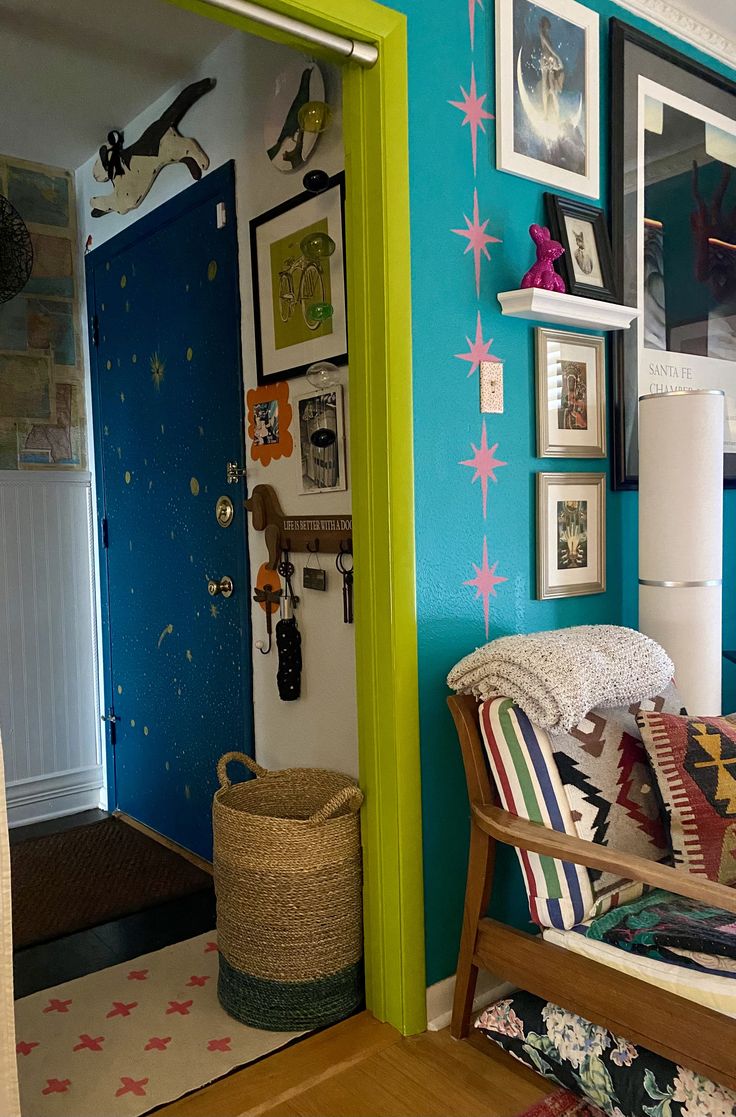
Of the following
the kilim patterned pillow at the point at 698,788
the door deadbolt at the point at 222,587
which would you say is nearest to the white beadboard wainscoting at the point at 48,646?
the door deadbolt at the point at 222,587

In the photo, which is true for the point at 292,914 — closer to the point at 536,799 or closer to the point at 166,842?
the point at 536,799

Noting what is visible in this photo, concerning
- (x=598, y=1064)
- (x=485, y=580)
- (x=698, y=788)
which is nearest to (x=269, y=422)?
(x=485, y=580)

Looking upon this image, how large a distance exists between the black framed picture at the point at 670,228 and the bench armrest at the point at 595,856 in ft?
3.63

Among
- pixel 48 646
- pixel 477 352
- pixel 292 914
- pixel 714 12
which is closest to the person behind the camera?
pixel 292 914

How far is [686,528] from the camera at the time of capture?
7.73ft

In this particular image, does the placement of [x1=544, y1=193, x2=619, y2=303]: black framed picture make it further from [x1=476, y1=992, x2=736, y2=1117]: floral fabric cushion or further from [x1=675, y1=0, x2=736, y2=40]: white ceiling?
[x1=476, y1=992, x2=736, y2=1117]: floral fabric cushion

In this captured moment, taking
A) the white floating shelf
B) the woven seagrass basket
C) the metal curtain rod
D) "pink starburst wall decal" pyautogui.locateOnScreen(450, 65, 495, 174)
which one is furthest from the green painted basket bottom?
the metal curtain rod

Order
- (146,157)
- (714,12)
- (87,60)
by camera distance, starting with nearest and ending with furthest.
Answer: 1. (714,12)
2. (87,60)
3. (146,157)

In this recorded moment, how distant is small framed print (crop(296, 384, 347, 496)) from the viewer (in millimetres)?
2365

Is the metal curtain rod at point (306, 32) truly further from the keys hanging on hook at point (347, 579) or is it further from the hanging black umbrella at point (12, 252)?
the hanging black umbrella at point (12, 252)

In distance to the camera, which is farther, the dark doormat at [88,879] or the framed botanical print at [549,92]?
the dark doormat at [88,879]

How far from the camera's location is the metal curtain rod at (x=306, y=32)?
5.75 feet

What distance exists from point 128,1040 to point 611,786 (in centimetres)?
124

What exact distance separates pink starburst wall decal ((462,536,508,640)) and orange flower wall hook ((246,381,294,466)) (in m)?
0.65
